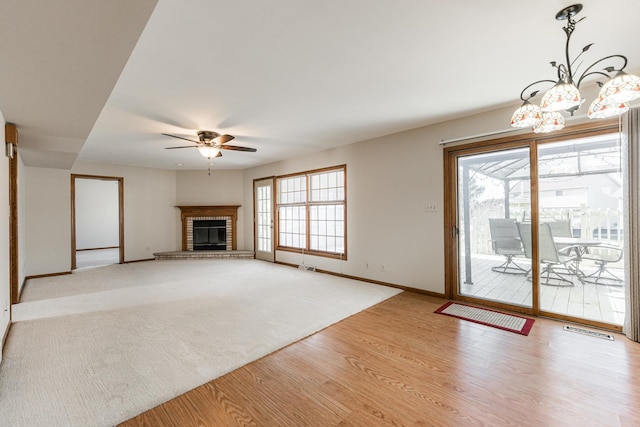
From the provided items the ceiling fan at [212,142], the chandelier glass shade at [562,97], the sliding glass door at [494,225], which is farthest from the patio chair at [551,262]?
the ceiling fan at [212,142]

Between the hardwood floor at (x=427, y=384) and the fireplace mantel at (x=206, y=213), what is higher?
the fireplace mantel at (x=206, y=213)

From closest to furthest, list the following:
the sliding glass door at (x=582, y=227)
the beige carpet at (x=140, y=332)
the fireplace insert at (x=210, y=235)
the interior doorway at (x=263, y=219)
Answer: the beige carpet at (x=140, y=332) < the sliding glass door at (x=582, y=227) < the interior doorway at (x=263, y=219) < the fireplace insert at (x=210, y=235)

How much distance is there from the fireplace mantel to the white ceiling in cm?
410

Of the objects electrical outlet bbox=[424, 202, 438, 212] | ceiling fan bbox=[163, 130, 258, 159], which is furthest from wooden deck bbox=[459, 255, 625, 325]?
ceiling fan bbox=[163, 130, 258, 159]

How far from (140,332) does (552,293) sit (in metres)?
4.77

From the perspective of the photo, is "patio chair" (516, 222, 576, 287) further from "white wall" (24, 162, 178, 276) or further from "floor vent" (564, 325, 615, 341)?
"white wall" (24, 162, 178, 276)

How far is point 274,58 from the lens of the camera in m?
2.33

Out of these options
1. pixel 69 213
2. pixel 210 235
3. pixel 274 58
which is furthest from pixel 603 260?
pixel 69 213

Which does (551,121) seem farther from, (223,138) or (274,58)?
(223,138)

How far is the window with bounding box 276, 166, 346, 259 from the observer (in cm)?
577

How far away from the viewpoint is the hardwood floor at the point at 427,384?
1.75 m

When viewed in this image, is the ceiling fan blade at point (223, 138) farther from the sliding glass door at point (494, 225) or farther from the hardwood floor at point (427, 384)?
the sliding glass door at point (494, 225)

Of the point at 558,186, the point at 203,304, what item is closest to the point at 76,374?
the point at 203,304

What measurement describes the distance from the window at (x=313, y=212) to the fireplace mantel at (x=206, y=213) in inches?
69.6
